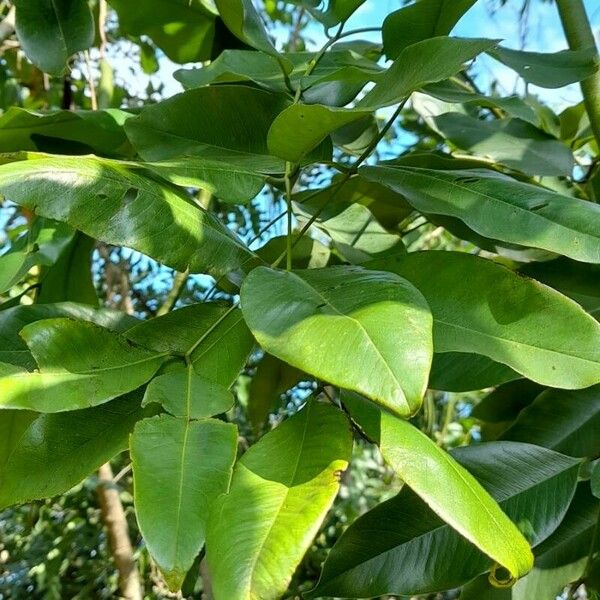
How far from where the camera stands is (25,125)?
2.02ft

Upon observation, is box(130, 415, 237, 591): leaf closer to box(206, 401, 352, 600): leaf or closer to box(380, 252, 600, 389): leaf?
box(206, 401, 352, 600): leaf

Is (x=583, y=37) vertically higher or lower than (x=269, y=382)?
higher

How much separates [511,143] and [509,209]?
279 millimetres

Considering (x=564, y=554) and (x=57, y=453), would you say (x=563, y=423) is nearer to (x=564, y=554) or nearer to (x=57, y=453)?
(x=564, y=554)

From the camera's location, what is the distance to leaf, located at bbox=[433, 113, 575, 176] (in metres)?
0.69

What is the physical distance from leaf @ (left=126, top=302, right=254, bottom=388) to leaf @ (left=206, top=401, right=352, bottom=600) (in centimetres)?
6

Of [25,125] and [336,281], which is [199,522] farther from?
[25,125]

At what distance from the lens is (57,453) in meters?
0.39

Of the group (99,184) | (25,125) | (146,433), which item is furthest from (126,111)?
(146,433)

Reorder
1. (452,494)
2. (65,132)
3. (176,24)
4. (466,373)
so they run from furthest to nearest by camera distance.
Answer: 1. (176,24)
2. (65,132)
3. (466,373)
4. (452,494)

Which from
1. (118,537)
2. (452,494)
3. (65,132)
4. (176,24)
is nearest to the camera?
(452,494)

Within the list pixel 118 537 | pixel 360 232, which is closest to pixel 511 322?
pixel 360 232

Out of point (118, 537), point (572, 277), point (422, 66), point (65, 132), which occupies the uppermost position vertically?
point (422, 66)

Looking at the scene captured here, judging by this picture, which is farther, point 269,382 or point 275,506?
point 269,382
